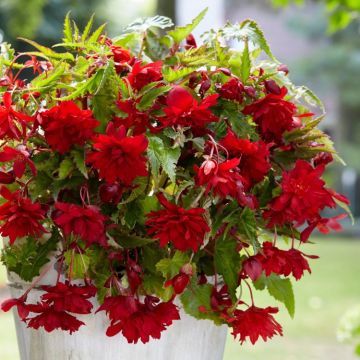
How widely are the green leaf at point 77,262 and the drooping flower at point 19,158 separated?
10 cm

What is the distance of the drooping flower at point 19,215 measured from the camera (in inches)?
30.9

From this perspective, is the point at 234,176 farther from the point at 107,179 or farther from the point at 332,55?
the point at 332,55

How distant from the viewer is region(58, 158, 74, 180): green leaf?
789mm

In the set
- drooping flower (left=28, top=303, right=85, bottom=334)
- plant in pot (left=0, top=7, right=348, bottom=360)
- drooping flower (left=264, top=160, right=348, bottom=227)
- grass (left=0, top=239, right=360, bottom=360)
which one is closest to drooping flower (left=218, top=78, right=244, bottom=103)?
plant in pot (left=0, top=7, right=348, bottom=360)

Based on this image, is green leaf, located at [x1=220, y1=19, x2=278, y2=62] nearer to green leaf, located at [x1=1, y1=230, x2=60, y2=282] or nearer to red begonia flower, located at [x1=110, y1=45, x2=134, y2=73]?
red begonia flower, located at [x1=110, y1=45, x2=134, y2=73]

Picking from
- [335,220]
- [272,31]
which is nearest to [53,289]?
[335,220]

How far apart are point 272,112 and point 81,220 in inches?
10.5

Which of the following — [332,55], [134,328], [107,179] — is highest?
[332,55]

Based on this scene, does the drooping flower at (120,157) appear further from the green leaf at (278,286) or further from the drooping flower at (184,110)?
the green leaf at (278,286)

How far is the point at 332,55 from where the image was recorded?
32.5ft

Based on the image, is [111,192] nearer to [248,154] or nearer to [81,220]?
[81,220]

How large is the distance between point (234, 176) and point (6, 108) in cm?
26

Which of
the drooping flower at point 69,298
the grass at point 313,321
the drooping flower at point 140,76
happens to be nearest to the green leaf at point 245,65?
the drooping flower at point 140,76

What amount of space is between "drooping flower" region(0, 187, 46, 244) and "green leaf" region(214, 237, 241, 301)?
8.0 inches
